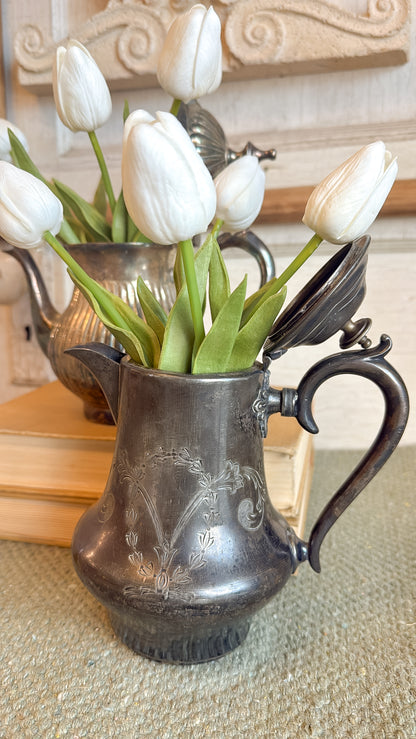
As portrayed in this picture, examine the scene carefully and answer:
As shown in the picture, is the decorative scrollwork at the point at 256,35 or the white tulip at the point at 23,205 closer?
the white tulip at the point at 23,205

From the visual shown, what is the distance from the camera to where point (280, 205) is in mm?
657

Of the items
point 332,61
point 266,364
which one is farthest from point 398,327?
point 266,364

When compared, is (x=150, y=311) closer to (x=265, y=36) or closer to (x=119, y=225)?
(x=119, y=225)

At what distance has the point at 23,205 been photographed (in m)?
0.25

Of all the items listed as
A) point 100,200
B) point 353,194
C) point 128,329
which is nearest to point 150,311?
point 128,329

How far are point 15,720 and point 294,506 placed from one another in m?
0.21

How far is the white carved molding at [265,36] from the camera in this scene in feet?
2.00

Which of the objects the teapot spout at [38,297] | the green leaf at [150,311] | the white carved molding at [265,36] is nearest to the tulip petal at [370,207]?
the green leaf at [150,311]

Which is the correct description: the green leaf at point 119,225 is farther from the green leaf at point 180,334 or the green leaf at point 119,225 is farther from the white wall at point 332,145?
the white wall at point 332,145

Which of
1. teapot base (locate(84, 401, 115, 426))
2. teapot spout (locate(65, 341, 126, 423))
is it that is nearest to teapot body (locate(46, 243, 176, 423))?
teapot base (locate(84, 401, 115, 426))

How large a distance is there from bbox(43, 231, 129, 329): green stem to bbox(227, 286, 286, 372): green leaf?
62 mm

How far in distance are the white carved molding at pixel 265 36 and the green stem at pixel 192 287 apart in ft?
1.64

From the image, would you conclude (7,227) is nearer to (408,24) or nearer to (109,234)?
(109,234)

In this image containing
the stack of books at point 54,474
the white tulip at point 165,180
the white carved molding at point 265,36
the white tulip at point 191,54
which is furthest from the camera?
the white carved molding at point 265,36
